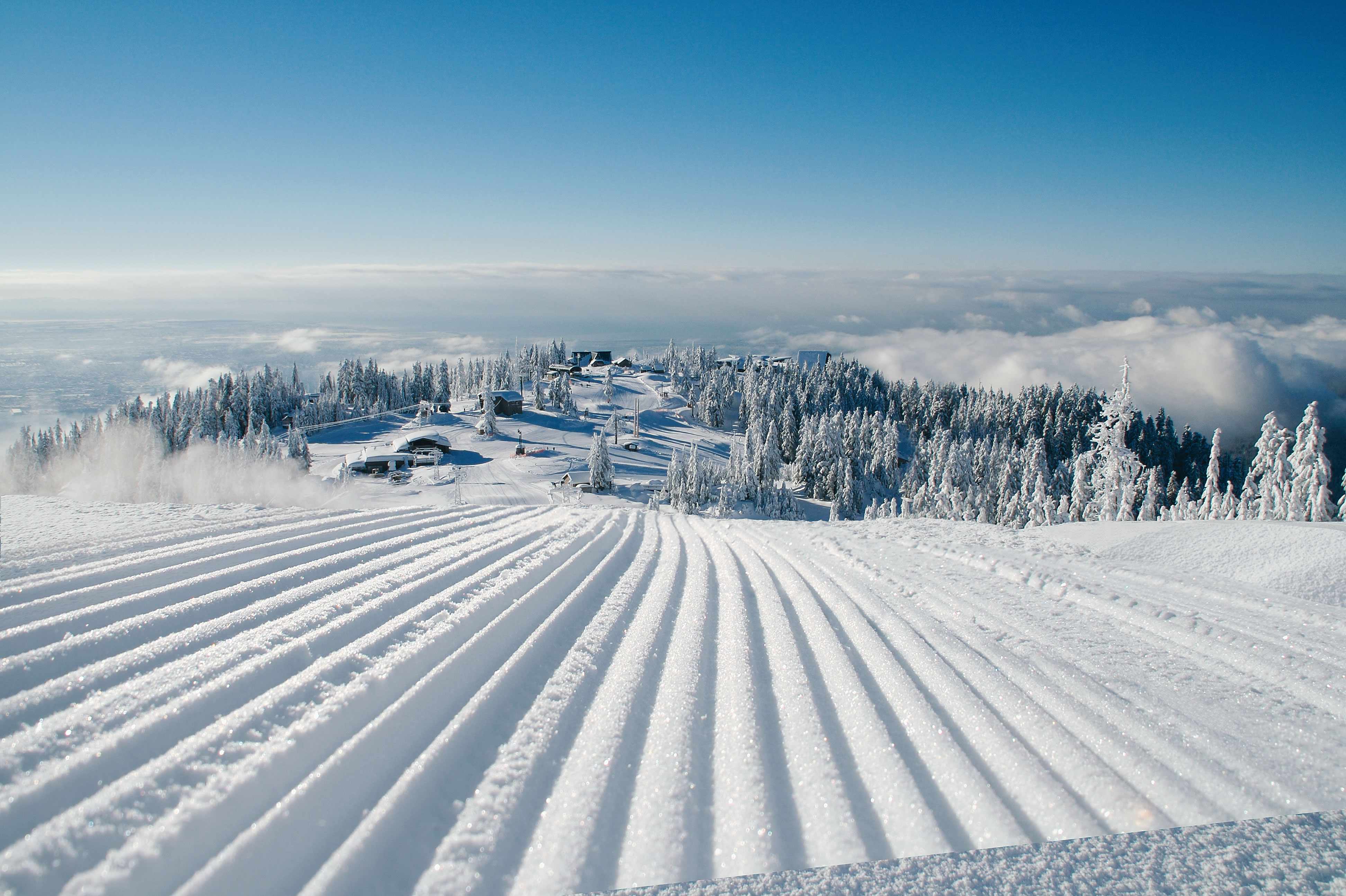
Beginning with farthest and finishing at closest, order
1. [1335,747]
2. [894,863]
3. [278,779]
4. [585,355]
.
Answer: [585,355]
[1335,747]
[278,779]
[894,863]

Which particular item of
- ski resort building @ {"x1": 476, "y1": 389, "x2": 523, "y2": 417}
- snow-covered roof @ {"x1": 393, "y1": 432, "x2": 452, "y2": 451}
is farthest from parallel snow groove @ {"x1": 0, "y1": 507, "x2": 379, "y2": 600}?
ski resort building @ {"x1": 476, "y1": 389, "x2": 523, "y2": 417}

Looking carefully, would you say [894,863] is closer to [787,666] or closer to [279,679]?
[787,666]

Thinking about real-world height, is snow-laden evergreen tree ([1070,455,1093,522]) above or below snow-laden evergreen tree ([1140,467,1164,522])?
above

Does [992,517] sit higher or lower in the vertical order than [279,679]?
lower

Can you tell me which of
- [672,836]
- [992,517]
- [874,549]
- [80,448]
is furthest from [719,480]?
[80,448]

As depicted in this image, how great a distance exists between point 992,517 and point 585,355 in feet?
306

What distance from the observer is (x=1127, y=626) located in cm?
580

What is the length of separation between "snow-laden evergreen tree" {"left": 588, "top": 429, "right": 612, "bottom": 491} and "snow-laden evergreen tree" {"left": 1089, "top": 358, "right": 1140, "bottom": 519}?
1262 inches

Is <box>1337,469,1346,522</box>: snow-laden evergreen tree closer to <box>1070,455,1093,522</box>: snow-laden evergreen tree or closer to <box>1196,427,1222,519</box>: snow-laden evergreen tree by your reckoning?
<box>1196,427,1222,519</box>: snow-laden evergreen tree

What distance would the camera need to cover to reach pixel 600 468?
150 ft

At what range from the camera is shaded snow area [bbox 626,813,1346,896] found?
5.87 feet

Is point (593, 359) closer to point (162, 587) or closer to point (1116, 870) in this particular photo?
point (162, 587)

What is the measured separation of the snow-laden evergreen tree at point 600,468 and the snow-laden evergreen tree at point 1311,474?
1492 inches

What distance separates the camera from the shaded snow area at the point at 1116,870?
5.87 feet
